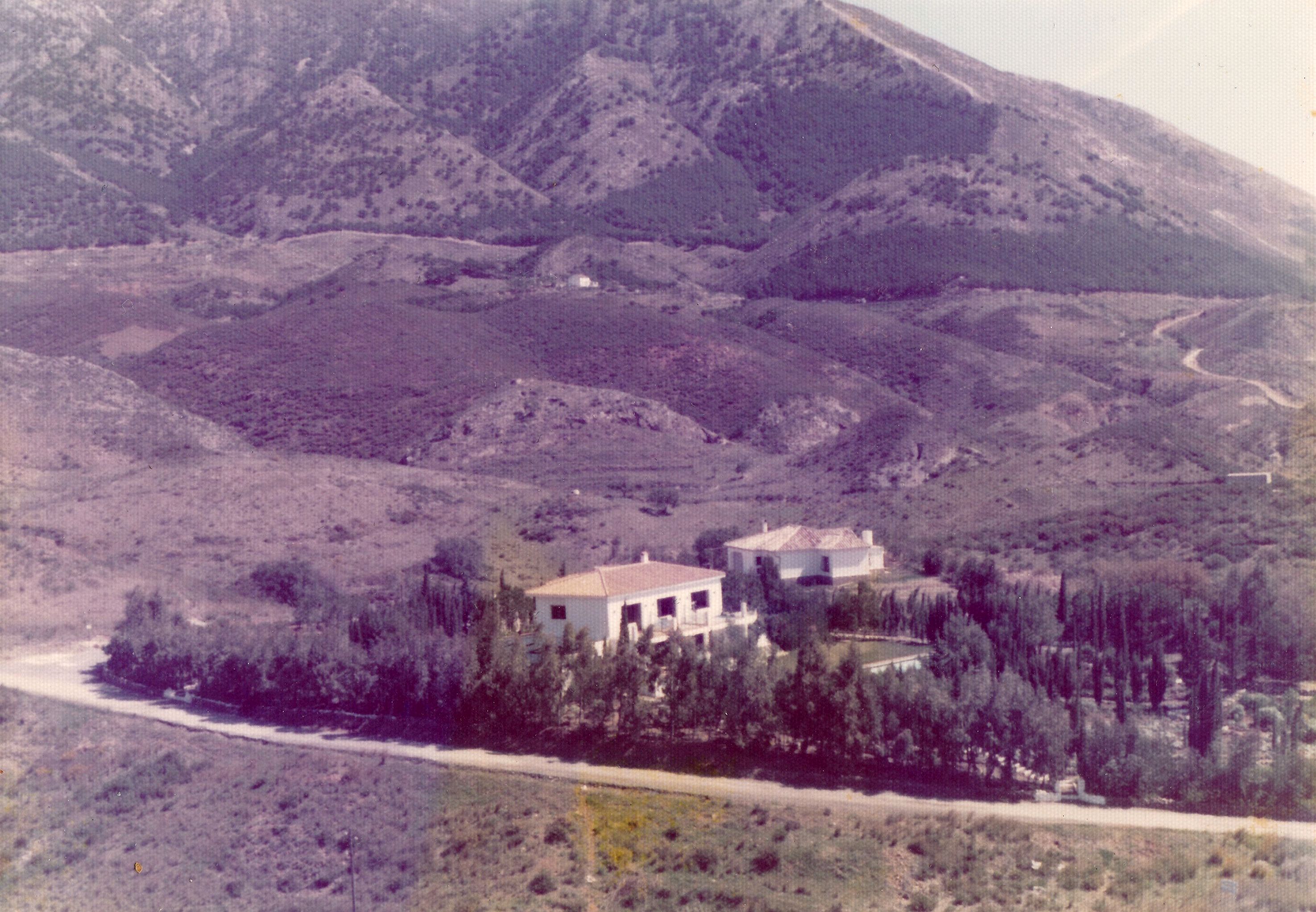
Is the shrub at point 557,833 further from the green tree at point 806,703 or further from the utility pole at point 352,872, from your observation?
the green tree at point 806,703

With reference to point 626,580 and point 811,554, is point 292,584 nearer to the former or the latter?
point 626,580

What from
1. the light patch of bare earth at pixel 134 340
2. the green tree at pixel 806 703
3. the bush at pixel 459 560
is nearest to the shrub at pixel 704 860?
the green tree at pixel 806 703

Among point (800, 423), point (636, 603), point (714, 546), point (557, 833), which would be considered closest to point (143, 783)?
point (557, 833)

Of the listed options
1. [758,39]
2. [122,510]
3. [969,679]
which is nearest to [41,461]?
[122,510]

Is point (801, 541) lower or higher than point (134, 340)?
lower

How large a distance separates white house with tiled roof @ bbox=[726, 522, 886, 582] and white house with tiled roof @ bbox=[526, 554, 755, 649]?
23.1ft

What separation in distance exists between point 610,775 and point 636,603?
33.4 ft

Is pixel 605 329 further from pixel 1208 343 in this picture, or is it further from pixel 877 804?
pixel 877 804

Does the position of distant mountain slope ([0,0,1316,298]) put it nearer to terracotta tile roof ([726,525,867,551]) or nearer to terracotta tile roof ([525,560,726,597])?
terracotta tile roof ([726,525,867,551])

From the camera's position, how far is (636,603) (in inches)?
1469

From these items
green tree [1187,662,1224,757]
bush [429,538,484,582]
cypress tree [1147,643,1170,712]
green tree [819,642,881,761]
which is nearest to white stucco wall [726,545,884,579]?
bush [429,538,484,582]

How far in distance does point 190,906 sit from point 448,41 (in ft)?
594

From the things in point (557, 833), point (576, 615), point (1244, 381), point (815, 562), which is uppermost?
point (1244, 381)

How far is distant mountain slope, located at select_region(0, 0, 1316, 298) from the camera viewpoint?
124m
